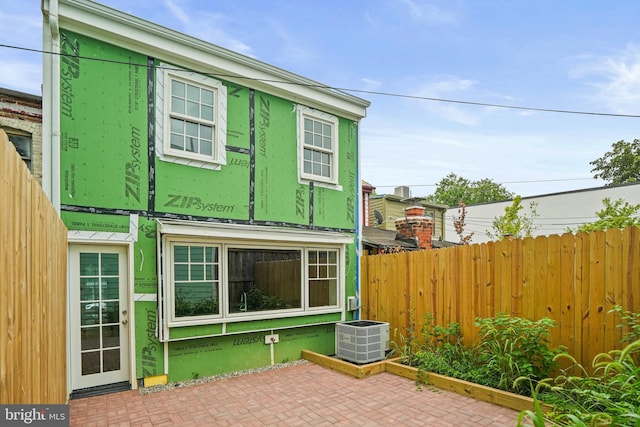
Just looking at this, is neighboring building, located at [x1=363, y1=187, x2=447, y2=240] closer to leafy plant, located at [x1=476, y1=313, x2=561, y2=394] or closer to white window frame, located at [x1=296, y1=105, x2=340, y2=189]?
white window frame, located at [x1=296, y1=105, x2=340, y2=189]

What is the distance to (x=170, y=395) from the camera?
16.1 ft

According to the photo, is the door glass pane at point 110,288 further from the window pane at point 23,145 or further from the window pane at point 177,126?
the window pane at point 23,145

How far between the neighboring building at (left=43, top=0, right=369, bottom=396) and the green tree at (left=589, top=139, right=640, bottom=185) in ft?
93.6

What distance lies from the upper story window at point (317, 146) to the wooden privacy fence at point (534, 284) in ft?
7.21

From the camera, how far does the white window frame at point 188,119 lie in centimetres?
555

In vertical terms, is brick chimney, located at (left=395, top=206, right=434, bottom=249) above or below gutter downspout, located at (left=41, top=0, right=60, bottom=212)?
below

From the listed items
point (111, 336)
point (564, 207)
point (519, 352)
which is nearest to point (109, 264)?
point (111, 336)

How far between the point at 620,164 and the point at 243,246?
3154cm

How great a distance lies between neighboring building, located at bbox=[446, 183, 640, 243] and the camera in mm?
16562

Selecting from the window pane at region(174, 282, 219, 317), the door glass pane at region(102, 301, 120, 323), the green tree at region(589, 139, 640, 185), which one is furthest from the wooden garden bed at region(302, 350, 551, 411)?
the green tree at region(589, 139, 640, 185)

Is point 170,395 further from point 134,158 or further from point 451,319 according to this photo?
point 451,319

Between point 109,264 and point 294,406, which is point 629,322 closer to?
point 294,406

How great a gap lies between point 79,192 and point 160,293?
68.9 inches

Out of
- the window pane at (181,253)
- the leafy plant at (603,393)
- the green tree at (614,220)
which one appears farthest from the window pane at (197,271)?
the green tree at (614,220)
